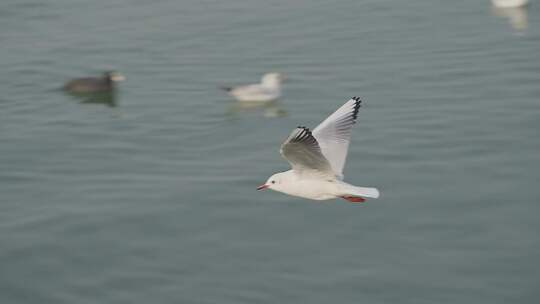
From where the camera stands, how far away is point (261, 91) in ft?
58.2

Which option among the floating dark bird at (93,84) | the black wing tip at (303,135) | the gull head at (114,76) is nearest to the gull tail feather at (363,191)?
the black wing tip at (303,135)

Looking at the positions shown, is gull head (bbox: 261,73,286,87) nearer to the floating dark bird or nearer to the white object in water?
the floating dark bird

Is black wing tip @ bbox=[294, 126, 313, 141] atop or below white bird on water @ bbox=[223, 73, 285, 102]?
atop

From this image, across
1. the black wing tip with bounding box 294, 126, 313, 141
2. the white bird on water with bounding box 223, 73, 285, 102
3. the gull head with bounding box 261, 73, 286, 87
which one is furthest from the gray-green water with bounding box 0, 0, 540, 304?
the black wing tip with bounding box 294, 126, 313, 141

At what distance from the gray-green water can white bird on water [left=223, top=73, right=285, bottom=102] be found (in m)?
0.21

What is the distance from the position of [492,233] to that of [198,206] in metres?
3.59

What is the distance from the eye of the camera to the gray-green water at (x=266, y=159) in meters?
13.1

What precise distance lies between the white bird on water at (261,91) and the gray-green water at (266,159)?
210 mm

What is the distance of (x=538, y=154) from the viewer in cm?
1552

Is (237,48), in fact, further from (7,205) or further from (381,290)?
(381,290)

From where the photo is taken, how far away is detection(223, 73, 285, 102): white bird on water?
697 inches

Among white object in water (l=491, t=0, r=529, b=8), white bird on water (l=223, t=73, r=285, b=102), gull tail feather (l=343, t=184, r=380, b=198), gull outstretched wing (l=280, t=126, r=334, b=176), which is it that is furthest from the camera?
white object in water (l=491, t=0, r=529, b=8)

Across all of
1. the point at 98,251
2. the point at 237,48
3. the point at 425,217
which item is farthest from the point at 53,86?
the point at 425,217

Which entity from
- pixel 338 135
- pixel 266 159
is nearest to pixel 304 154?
pixel 338 135
